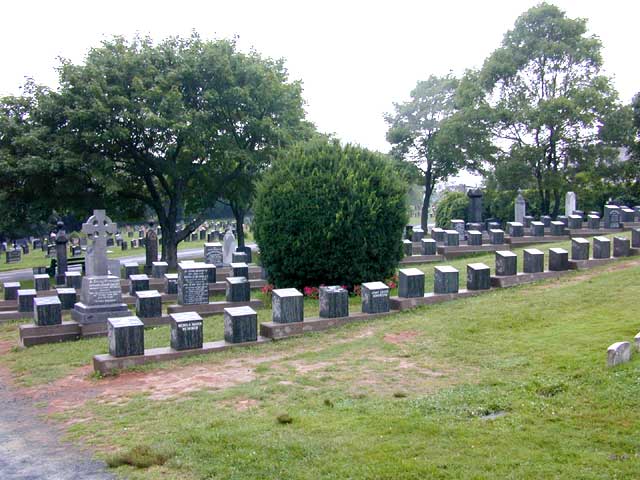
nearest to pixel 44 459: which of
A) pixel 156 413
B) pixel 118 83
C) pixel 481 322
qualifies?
pixel 156 413

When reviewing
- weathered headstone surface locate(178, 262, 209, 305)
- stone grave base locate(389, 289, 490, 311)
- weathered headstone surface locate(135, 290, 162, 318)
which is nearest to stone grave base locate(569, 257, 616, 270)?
stone grave base locate(389, 289, 490, 311)

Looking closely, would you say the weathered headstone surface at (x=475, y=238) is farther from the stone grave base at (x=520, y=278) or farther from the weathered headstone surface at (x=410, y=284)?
the weathered headstone surface at (x=410, y=284)

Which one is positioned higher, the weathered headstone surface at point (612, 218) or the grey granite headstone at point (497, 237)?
the weathered headstone surface at point (612, 218)

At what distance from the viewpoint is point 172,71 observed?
84.6ft

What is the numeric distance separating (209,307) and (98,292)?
2.60 metres

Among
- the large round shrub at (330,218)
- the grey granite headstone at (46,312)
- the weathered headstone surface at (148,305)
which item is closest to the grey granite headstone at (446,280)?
the large round shrub at (330,218)

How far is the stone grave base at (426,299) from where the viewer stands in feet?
46.2

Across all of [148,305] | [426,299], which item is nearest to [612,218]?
[426,299]

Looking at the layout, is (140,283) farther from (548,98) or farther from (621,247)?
(548,98)

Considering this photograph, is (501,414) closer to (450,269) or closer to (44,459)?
(44,459)

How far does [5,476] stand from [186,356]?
15.8 ft

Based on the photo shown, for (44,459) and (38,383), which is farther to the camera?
(38,383)

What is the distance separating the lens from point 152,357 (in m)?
10.9

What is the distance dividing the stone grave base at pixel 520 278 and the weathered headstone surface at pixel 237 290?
5.81 metres
